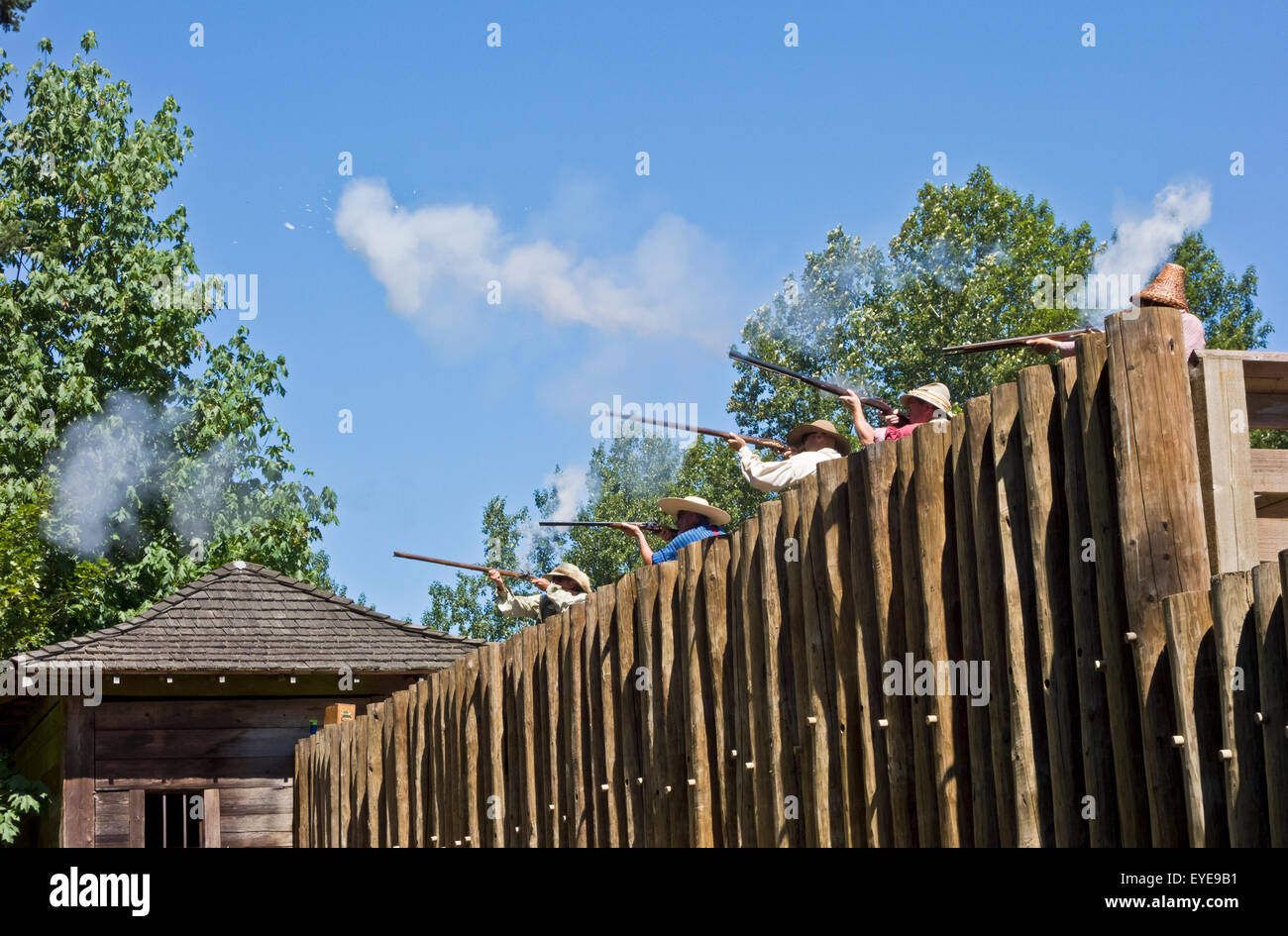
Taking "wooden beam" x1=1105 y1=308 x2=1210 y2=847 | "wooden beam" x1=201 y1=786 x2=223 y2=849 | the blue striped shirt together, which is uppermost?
the blue striped shirt

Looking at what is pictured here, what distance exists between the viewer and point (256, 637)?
14.5m

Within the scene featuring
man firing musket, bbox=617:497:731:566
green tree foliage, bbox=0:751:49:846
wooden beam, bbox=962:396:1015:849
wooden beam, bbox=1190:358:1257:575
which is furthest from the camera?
green tree foliage, bbox=0:751:49:846

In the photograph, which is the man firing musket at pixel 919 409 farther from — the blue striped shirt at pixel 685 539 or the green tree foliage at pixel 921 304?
the green tree foliage at pixel 921 304

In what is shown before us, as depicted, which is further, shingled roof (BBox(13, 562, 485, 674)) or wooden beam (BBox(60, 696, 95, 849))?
shingled roof (BBox(13, 562, 485, 674))

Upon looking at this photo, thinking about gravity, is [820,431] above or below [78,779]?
above

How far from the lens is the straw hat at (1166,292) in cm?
→ 523

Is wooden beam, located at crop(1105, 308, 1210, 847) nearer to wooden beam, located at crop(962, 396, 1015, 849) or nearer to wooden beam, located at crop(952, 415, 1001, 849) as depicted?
wooden beam, located at crop(962, 396, 1015, 849)

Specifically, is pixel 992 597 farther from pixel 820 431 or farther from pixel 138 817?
pixel 138 817

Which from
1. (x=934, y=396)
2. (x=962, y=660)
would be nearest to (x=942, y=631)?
(x=962, y=660)

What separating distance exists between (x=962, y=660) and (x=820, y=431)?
2828 millimetres

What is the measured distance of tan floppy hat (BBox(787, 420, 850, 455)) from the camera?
272 inches

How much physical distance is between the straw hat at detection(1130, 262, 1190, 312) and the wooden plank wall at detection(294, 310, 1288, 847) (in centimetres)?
136

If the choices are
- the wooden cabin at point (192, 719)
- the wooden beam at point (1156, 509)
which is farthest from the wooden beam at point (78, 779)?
the wooden beam at point (1156, 509)

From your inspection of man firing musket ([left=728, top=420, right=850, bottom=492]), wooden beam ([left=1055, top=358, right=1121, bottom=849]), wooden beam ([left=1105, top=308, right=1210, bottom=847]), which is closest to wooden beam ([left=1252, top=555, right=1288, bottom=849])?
wooden beam ([left=1105, top=308, right=1210, bottom=847])
